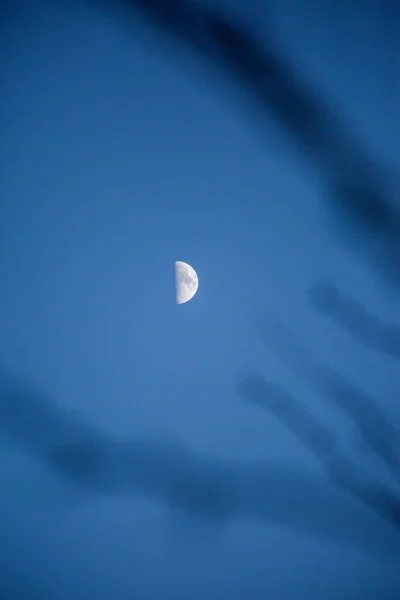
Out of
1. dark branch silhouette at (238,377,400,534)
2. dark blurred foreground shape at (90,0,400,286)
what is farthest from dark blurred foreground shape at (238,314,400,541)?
dark blurred foreground shape at (90,0,400,286)

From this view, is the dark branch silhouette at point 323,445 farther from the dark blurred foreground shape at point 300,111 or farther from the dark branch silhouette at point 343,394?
the dark blurred foreground shape at point 300,111

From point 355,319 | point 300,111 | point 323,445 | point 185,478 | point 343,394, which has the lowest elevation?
point 185,478

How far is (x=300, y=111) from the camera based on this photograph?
104 centimetres

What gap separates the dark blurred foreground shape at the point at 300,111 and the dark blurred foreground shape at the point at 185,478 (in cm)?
64

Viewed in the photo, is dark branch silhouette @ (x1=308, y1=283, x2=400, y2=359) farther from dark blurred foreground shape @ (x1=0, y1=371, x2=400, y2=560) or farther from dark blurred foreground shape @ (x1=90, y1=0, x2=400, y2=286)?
dark blurred foreground shape @ (x1=0, y1=371, x2=400, y2=560)

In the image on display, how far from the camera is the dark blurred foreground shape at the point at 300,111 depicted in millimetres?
981

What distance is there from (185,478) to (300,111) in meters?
1.01

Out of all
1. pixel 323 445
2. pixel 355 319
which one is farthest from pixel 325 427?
pixel 355 319

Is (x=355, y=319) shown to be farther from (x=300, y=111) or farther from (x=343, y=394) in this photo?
(x=300, y=111)

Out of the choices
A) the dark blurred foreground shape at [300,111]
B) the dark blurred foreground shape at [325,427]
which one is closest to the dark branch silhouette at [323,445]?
the dark blurred foreground shape at [325,427]

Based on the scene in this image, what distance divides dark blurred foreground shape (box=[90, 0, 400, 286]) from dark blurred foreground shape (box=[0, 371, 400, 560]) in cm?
64

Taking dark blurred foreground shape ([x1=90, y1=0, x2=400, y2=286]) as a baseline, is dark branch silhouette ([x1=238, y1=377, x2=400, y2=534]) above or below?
below

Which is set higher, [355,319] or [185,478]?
[355,319]

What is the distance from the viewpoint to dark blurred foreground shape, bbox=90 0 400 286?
3.22 feet
